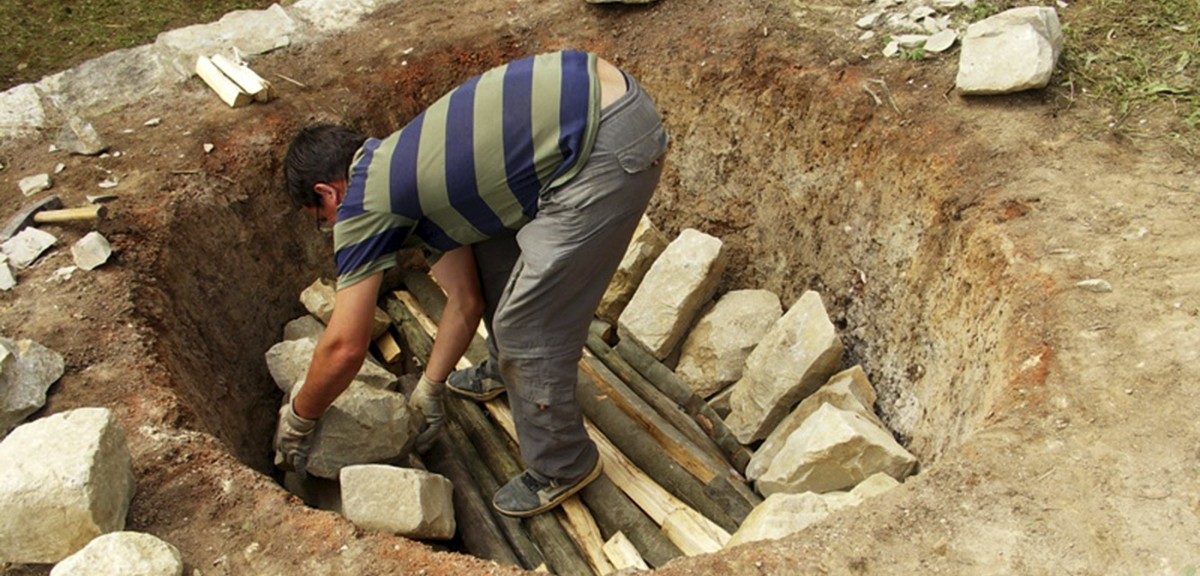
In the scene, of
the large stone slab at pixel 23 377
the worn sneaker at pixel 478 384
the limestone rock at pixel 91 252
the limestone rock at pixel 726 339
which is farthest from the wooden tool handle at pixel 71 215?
the limestone rock at pixel 726 339

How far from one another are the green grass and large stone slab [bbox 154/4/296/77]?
1905mm

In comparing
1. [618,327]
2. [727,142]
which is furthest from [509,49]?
[618,327]

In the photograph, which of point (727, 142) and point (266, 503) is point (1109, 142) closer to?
point (727, 142)

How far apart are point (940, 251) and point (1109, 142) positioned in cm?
91

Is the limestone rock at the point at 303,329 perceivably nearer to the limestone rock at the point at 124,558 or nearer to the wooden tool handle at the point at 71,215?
the wooden tool handle at the point at 71,215

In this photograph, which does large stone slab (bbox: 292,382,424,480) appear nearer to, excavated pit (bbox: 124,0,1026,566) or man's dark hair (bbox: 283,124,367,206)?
excavated pit (bbox: 124,0,1026,566)

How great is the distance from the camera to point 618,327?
17.4ft

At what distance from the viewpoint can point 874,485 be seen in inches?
145

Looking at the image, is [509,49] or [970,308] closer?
[970,308]

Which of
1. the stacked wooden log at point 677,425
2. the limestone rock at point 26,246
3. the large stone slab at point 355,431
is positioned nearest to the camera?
the stacked wooden log at point 677,425

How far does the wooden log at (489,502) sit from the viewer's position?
165 inches

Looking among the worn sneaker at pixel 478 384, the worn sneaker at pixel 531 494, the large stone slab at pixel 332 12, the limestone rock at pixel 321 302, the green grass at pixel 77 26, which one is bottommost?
the worn sneaker at pixel 531 494

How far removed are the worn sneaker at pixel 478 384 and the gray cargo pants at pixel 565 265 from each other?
700 mm

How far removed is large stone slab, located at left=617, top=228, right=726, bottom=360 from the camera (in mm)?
5085
